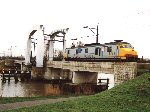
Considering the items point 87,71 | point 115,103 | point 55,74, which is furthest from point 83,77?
point 115,103

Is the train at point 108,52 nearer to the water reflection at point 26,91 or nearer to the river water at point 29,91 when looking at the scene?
the river water at point 29,91

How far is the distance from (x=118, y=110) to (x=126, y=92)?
5.06m

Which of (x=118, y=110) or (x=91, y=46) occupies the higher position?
(x=91, y=46)

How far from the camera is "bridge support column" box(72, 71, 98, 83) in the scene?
139ft

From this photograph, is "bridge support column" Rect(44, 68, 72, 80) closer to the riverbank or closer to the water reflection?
the water reflection

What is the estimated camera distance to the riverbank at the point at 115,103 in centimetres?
1546

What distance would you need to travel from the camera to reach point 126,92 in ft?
66.2

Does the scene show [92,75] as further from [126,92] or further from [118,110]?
[118,110]

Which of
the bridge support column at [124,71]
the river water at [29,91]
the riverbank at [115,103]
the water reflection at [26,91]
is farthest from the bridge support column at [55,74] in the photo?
the riverbank at [115,103]

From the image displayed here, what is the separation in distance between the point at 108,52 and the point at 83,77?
28.8ft

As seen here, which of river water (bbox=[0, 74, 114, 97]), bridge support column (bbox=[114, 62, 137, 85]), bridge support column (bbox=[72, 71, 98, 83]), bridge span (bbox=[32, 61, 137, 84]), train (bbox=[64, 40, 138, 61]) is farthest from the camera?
bridge support column (bbox=[72, 71, 98, 83])

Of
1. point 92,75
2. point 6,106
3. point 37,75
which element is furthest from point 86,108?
point 37,75

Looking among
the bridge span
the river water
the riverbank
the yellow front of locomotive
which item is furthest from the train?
the riverbank

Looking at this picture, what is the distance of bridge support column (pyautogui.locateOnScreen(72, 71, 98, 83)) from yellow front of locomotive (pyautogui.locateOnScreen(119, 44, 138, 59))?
417 inches
